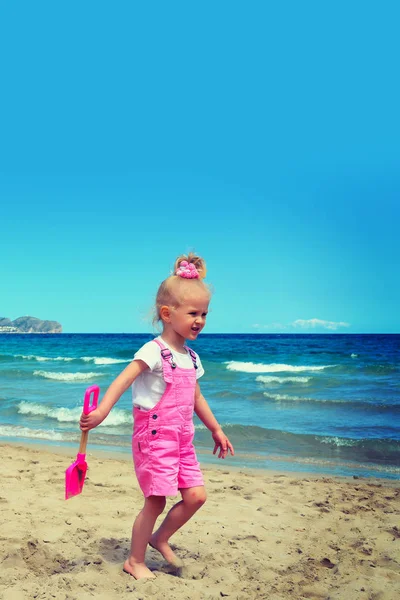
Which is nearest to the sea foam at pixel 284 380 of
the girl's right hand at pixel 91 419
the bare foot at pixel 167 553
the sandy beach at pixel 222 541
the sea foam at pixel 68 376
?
the sea foam at pixel 68 376

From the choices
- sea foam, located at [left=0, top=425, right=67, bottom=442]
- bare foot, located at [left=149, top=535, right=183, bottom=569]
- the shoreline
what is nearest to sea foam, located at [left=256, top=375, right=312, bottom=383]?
sea foam, located at [left=0, top=425, right=67, bottom=442]

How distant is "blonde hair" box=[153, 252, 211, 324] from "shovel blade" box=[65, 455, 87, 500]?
89cm

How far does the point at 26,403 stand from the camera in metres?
10.7

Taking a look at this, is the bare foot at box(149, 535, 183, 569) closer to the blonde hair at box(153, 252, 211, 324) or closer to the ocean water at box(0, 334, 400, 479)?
the blonde hair at box(153, 252, 211, 324)

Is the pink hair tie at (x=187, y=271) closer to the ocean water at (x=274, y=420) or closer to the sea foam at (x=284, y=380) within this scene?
the ocean water at (x=274, y=420)

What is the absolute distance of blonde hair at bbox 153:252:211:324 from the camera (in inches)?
122

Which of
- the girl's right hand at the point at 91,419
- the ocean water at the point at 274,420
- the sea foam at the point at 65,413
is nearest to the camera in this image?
the girl's right hand at the point at 91,419

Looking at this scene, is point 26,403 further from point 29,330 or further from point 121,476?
point 29,330

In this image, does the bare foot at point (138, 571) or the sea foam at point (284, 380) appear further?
the sea foam at point (284, 380)

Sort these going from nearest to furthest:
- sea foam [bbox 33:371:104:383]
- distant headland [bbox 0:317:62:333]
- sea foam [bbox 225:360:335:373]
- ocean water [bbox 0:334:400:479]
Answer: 1. ocean water [bbox 0:334:400:479]
2. sea foam [bbox 33:371:104:383]
3. sea foam [bbox 225:360:335:373]
4. distant headland [bbox 0:317:62:333]

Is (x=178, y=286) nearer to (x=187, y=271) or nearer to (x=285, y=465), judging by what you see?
(x=187, y=271)

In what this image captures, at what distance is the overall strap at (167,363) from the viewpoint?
2.99 metres

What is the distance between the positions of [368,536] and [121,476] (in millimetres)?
2514

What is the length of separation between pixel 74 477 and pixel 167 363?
793 mm
